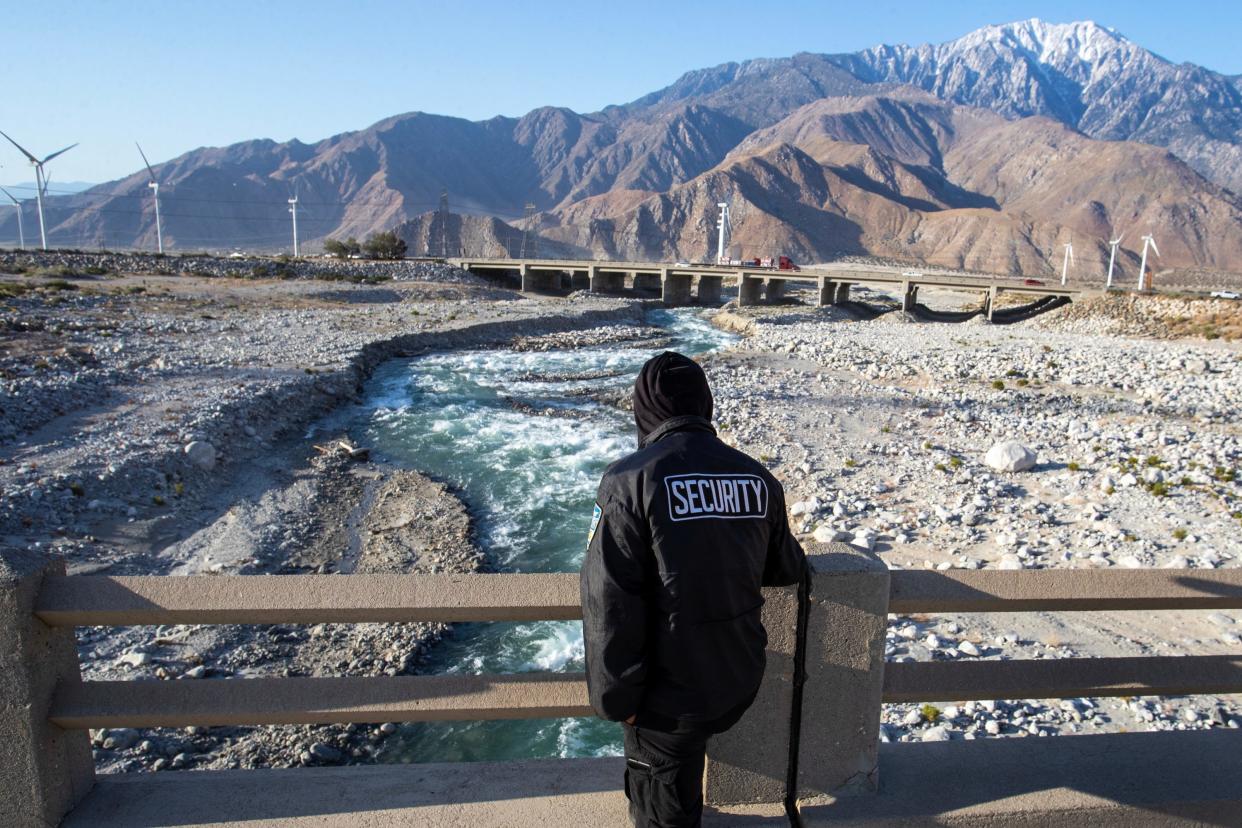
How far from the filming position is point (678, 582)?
252cm

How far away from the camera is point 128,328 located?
28.6 m

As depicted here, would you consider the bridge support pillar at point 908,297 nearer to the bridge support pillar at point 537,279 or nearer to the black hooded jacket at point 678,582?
the bridge support pillar at point 537,279

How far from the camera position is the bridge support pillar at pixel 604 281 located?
71.0 meters

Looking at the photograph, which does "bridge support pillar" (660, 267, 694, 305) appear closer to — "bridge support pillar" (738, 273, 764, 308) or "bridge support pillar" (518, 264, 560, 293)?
"bridge support pillar" (738, 273, 764, 308)

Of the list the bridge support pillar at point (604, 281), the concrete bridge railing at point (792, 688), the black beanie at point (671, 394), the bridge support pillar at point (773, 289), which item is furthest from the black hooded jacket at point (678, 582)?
the bridge support pillar at point (604, 281)

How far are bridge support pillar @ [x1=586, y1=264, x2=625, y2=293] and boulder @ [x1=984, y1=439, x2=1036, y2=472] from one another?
189 ft

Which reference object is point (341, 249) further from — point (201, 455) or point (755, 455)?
point (755, 455)

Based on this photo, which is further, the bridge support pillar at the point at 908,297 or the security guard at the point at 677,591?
the bridge support pillar at the point at 908,297

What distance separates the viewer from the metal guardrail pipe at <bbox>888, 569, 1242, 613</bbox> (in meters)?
3.13

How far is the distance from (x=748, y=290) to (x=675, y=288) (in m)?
7.34

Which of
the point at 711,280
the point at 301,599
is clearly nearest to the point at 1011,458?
the point at 301,599

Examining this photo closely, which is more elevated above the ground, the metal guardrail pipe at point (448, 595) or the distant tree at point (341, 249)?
Result: the distant tree at point (341, 249)

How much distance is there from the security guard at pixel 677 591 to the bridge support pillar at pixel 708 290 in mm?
69969

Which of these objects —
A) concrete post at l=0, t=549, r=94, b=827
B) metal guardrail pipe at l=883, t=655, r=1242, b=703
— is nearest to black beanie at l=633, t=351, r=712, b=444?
metal guardrail pipe at l=883, t=655, r=1242, b=703
